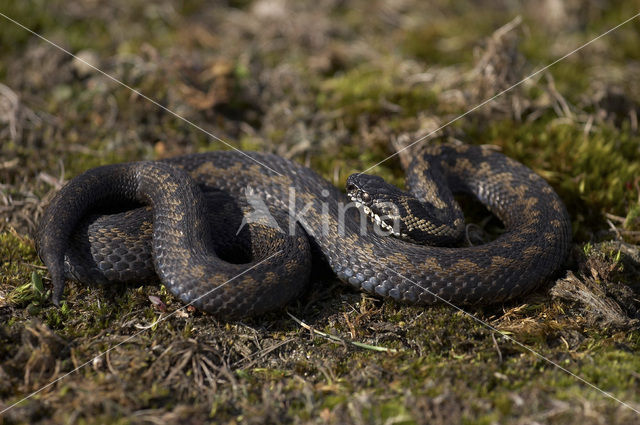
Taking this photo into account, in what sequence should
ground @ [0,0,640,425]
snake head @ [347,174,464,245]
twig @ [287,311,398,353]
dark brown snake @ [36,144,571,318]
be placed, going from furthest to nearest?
snake head @ [347,174,464,245], dark brown snake @ [36,144,571,318], twig @ [287,311,398,353], ground @ [0,0,640,425]

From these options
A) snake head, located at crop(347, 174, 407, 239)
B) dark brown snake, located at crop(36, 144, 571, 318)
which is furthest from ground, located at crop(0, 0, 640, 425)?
snake head, located at crop(347, 174, 407, 239)

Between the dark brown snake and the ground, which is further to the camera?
the dark brown snake

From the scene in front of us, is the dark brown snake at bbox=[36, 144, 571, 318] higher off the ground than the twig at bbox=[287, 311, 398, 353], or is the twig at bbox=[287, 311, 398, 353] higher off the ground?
the dark brown snake at bbox=[36, 144, 571, 318]

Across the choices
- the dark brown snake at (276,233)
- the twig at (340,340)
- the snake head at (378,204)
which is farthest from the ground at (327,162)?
the snake head at (378,204)

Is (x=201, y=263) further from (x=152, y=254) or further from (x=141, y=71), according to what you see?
(x=141, y=71)

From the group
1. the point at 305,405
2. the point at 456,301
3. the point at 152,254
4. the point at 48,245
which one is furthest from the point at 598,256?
the point at 48,245

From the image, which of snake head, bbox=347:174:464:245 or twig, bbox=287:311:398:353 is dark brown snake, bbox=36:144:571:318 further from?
twig, bbox=287:311:398:353

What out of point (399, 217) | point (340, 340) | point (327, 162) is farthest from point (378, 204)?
point (340, 340)
